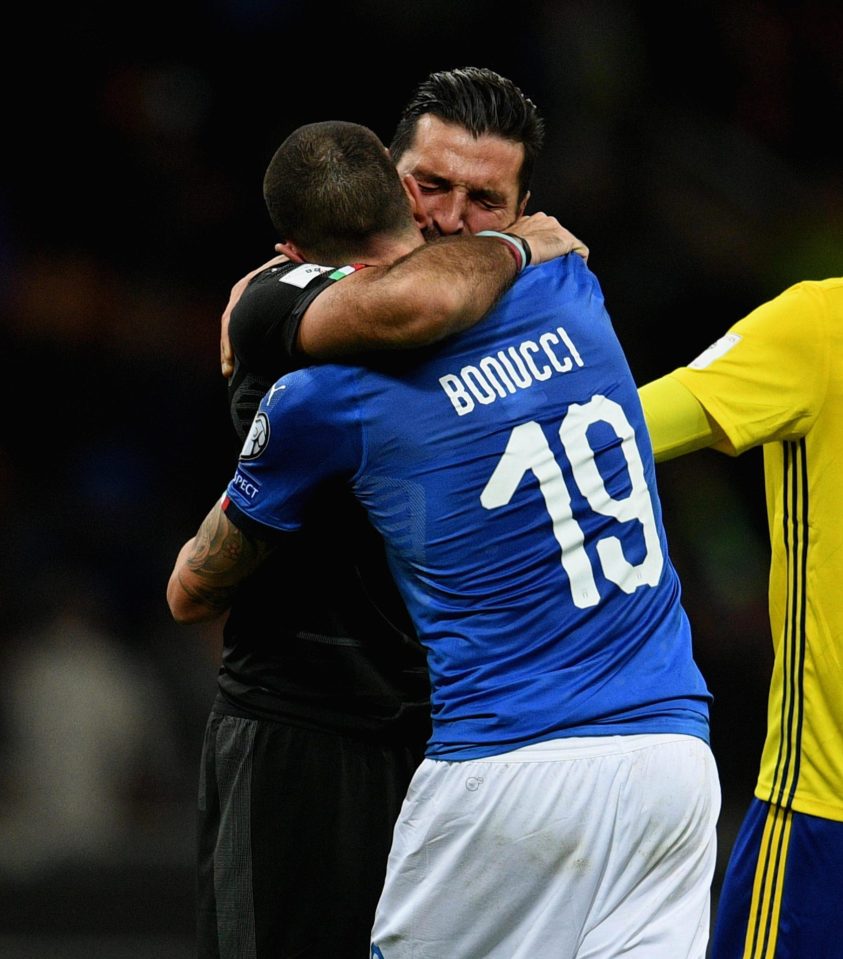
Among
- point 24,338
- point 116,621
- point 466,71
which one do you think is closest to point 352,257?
point 466,71

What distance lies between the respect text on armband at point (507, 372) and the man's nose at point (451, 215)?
0.61 m

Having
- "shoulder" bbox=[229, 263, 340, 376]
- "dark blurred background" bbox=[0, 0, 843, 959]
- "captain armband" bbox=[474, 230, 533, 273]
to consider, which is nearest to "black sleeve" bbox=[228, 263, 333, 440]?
"shoulder" bbox=[229, 263, 340, 376]

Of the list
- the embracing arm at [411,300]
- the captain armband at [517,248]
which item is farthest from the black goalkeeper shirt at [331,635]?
the captain armband at [517,248]

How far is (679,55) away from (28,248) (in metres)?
3.24

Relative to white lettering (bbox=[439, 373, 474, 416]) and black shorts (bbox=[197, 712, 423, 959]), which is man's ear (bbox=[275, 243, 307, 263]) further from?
black shorts (bbox=[197, 712, 423, 959])

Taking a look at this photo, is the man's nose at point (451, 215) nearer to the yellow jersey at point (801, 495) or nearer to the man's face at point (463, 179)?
the man's face at point (463, 179)

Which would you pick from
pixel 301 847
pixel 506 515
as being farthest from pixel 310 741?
pixel 506 515

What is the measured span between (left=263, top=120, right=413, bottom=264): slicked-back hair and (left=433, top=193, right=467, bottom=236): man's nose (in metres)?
0.43

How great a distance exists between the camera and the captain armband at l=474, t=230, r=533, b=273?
2.54 m

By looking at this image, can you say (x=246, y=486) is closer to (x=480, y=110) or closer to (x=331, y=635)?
(x=331, y=635)

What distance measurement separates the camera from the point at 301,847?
271cm

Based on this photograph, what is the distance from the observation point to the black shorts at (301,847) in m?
2.70

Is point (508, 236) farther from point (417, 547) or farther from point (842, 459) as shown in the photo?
point (842, 459)

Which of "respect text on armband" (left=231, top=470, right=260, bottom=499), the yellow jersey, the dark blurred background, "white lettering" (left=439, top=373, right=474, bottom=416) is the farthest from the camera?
the dark blurred background
